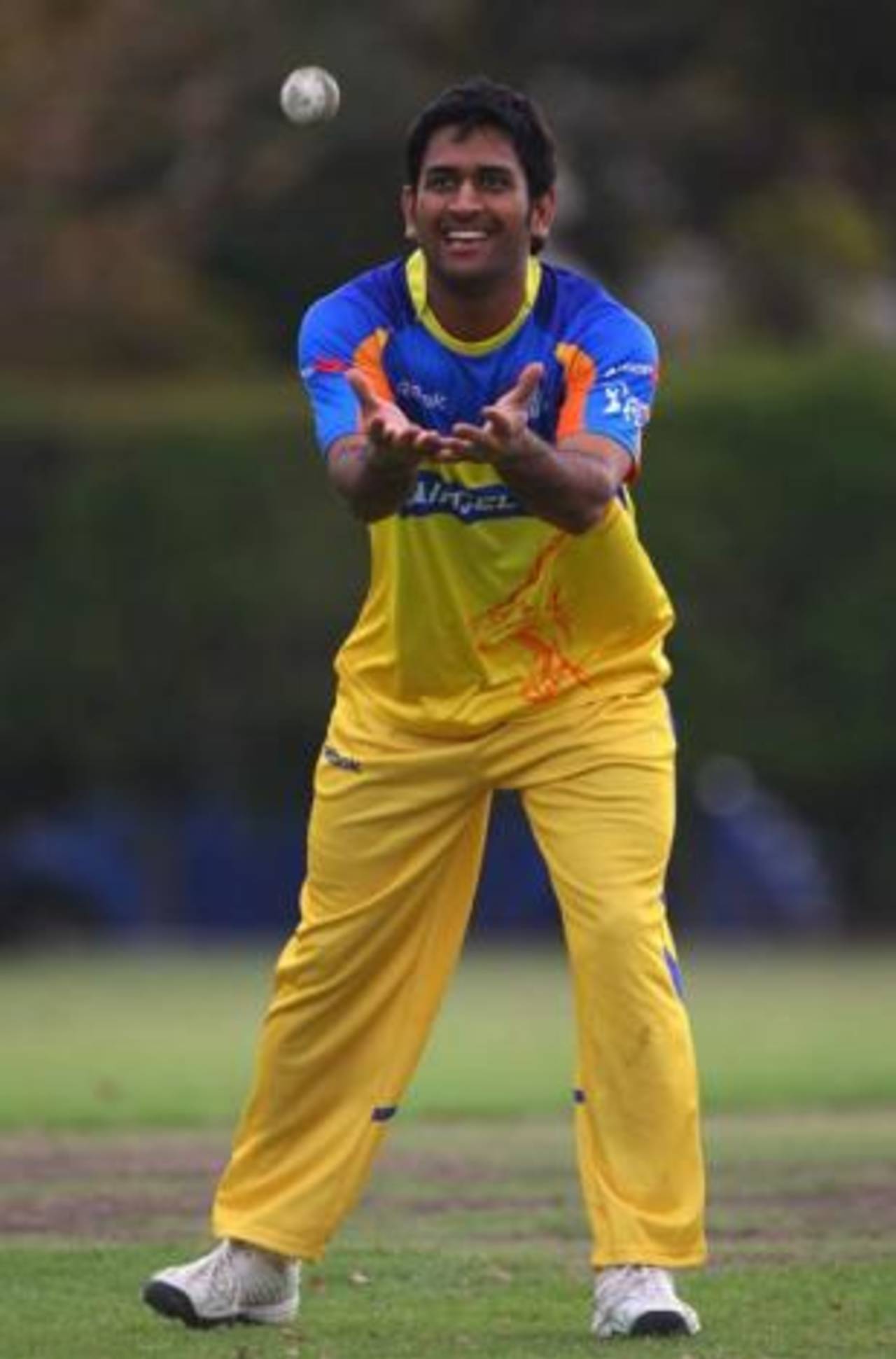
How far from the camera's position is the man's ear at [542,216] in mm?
8766

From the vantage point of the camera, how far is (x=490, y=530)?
8805 mm

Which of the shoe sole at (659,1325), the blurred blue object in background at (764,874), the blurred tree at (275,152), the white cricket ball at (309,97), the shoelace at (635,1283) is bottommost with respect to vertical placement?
the blurred blue object in background at (764,874)

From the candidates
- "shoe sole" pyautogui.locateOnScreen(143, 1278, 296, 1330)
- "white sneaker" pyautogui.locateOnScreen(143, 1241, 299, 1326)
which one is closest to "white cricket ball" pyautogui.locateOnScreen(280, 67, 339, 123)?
"white sneaker" pyautogui.locateOnScreen(143, 1241, 299, 1326)

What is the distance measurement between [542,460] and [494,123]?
2.90ft

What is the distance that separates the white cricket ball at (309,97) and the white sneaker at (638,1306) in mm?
3906

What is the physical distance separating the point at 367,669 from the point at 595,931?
0.83 metres

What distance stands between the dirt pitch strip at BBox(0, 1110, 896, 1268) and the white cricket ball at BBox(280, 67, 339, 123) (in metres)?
3.03

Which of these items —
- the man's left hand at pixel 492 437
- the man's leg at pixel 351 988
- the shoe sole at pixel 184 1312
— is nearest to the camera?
the man's left hand at pixel 492 437

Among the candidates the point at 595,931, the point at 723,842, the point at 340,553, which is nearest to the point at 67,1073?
the point at 595,931

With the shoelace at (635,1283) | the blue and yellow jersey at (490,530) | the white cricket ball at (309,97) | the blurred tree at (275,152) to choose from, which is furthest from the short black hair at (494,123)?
the blurred tree at (275,152)

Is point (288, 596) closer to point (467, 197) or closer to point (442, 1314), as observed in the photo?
point (442, 1314)

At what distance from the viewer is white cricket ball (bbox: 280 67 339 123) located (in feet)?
37.1

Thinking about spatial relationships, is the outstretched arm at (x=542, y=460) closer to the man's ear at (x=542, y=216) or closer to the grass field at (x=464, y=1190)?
the man's ear at (x=542, y=216)

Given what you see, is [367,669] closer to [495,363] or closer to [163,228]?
[495,363]
